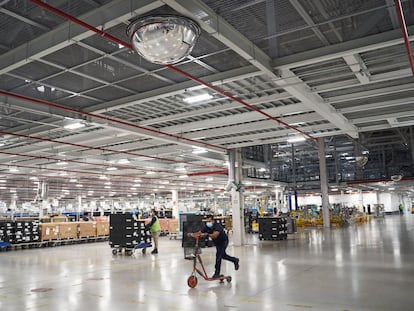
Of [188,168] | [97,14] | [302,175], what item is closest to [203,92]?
[97,14]

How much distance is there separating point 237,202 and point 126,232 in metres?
5.60

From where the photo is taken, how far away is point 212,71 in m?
8.94

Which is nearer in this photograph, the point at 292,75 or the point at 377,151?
the point at 292,75

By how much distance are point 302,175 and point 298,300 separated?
37.4 meters

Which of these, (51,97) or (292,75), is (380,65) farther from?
(51,97)

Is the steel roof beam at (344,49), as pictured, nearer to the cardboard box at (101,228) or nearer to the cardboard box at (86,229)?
the cardboard box at (86,229)

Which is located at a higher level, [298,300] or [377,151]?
[377,151]

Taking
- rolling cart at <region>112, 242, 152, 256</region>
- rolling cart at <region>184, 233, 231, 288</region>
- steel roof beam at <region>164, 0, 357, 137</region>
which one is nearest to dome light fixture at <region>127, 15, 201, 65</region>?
steel roof beam at <region>164, 0, 357, 137</region>

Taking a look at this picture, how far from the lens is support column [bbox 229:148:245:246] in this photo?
17.6 metres

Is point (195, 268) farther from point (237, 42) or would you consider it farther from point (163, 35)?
point (163, 35)

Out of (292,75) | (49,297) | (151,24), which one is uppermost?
(292,75)

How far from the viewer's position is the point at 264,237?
1969cm

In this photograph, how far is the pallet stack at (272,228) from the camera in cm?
1959

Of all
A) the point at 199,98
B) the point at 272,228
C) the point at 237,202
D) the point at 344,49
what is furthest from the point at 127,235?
the point at 344,49
